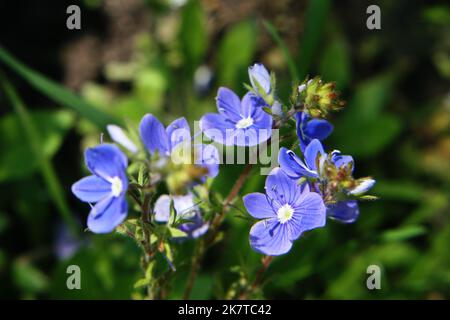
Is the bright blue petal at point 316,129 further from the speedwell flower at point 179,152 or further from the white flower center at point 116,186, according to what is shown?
the white flower center at point 116,186

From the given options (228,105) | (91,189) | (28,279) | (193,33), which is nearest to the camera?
(91,189)

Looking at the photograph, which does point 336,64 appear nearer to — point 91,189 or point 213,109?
point 213,109

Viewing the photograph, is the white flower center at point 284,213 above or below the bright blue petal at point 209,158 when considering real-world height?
below

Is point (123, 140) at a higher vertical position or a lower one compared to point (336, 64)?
lower

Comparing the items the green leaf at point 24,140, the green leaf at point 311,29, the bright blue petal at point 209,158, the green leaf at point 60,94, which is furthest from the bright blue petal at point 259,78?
the green leaf at point 24,140

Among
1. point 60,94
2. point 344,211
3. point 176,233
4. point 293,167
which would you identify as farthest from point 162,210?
point 60,94

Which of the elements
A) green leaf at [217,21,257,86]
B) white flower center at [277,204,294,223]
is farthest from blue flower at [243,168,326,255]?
green leaf at [217,21,257,86]
